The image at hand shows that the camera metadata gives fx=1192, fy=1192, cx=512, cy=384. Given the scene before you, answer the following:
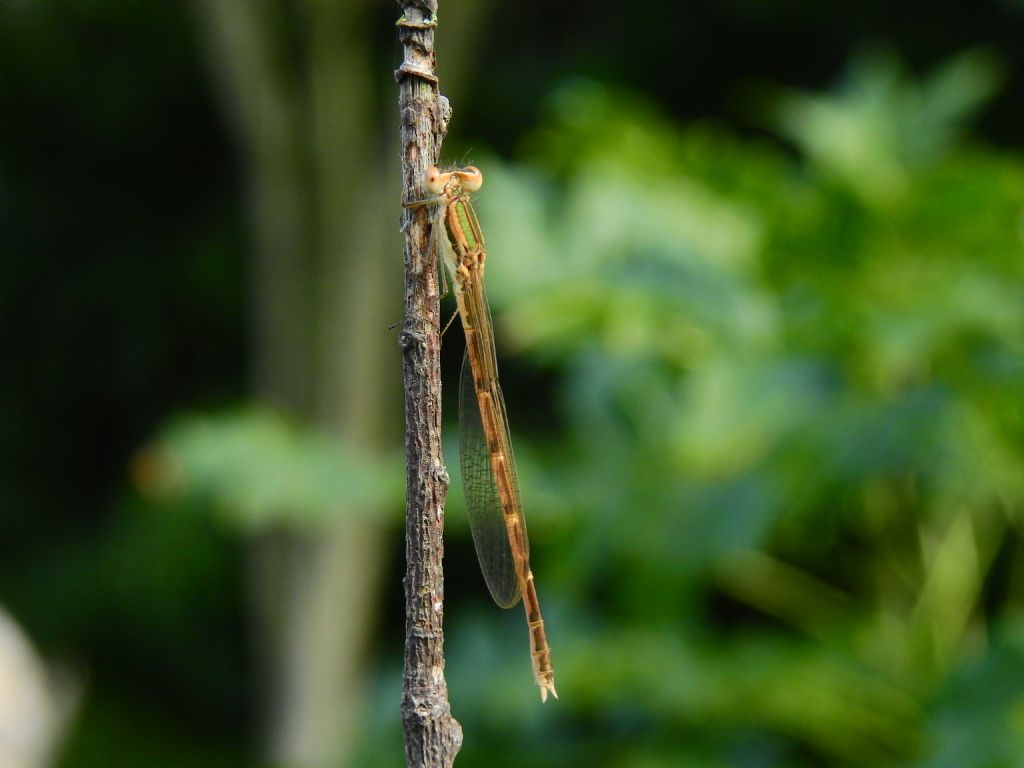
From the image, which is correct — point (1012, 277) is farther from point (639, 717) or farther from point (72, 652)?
point (72, 652)

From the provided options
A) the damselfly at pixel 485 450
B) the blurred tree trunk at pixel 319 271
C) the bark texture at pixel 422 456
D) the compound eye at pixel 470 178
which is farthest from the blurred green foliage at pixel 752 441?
the blurred tree trunk at pixel 319 271

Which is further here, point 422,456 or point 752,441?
point 752,441

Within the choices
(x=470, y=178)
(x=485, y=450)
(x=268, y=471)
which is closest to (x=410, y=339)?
(x=470, y=178)

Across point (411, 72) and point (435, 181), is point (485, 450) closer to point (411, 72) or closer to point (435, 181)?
point (435, 181)

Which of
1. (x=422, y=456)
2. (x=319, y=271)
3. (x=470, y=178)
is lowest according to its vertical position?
(x=422, y=456)

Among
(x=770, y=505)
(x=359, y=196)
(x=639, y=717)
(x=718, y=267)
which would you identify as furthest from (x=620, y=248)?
(x=359, y=196)

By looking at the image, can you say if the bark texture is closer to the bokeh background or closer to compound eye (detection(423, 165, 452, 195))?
compound eye (detection(423, 165, 452, 195))

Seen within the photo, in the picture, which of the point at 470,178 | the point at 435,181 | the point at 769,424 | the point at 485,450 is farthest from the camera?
the point at 769,424
